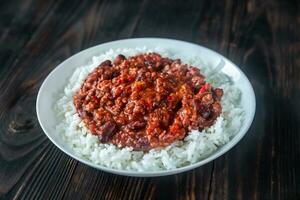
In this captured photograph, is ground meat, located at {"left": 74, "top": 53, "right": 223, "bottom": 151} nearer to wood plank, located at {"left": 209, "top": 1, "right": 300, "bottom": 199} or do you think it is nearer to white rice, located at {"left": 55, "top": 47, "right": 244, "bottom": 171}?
white rice, located at {"left": 55, "top": 47, "right": 244, "bottom": 171}

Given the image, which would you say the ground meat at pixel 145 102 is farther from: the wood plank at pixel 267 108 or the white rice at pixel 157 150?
the wood plank at pixel 267 108

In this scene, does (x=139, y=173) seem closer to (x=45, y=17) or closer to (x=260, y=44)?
(x=260, y=44)

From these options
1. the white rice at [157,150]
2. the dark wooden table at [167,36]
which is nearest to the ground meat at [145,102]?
the white rice at [157,150]

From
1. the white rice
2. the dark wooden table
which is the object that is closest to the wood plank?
the dark wooden table

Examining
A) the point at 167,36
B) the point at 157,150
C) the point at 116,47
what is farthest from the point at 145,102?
the point at 167,36

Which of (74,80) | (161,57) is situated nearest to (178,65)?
(161,57)

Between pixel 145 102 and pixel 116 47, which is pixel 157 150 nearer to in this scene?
pixel 145 102
